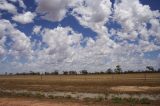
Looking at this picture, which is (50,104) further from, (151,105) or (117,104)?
(151,105)

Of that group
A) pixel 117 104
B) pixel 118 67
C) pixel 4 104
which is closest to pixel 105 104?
pixel 117 104

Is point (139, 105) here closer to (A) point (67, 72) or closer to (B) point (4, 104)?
(B) point (4, 104)

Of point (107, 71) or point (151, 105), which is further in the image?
point (107, 71)

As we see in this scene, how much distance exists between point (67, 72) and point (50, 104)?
169 meters

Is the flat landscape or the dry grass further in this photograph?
the dry grass

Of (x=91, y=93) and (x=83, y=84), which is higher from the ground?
(x=83, y=84)

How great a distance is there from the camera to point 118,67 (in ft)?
591

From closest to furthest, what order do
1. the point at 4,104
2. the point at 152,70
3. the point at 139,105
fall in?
the point at 139,105 → the point at 4,104 → the point at 152,70

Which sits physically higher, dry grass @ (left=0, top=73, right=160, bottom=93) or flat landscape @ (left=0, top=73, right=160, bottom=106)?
dry grass @ (left=0, top=73, right=160, bottom=93)

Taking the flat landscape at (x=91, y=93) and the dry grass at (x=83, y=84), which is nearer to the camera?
the flat landscape at (x=91, y=93)

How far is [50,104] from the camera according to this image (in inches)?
864

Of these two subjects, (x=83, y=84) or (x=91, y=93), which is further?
(x=83, y=84)

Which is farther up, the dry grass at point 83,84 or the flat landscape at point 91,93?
the dry grass at point 83,84

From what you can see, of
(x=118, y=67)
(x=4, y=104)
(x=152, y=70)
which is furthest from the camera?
(x=118, y=67)
